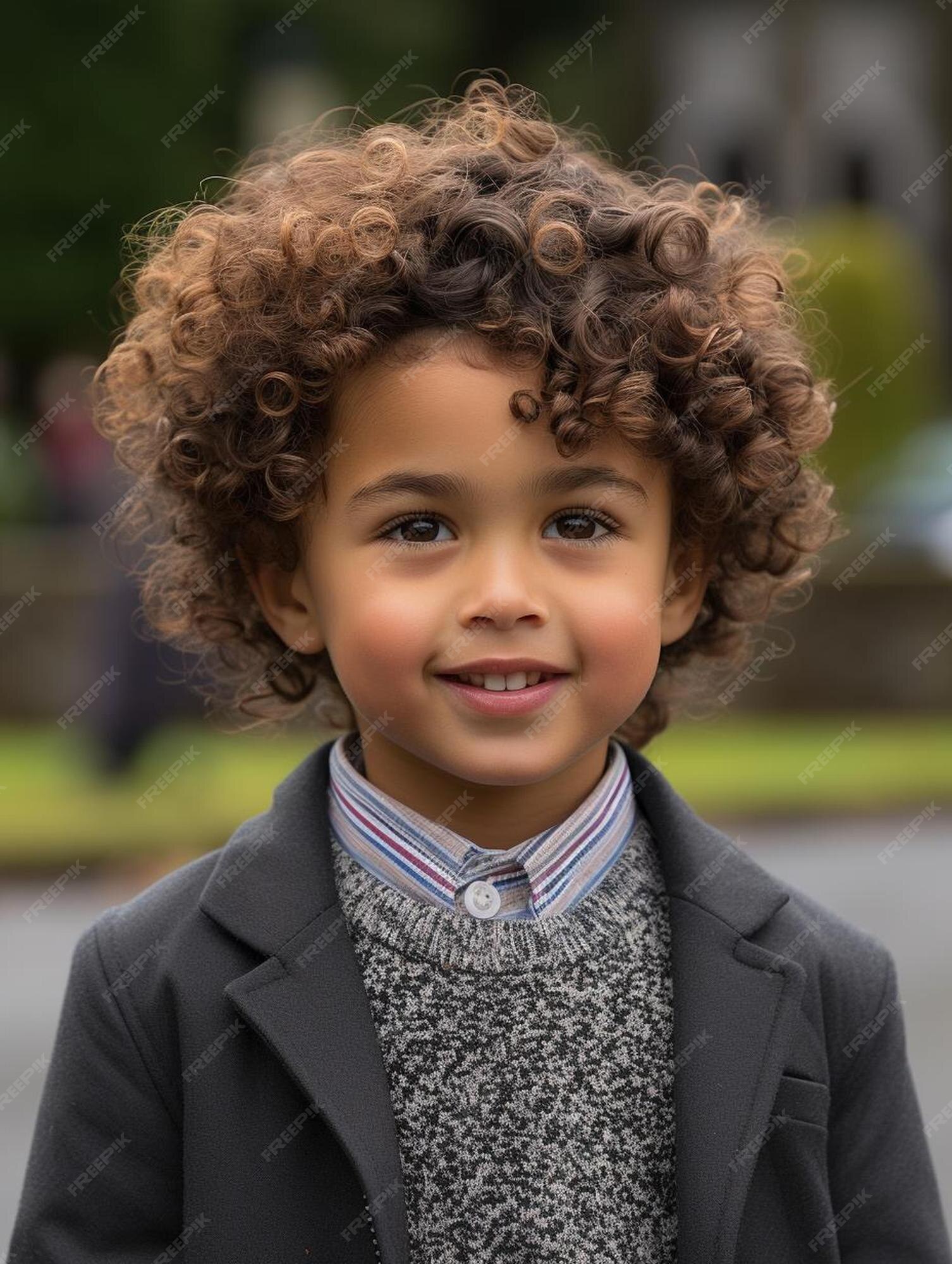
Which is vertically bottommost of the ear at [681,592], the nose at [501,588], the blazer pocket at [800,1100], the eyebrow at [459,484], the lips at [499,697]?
the blazer pocket at [800,1100]

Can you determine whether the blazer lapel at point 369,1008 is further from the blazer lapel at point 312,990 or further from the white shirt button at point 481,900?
the white shirt button at point 481,900

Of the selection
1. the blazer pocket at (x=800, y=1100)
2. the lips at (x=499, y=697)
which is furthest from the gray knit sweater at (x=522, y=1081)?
the lips at (x=499, y=697)

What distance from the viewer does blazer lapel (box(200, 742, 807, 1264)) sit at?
204cm

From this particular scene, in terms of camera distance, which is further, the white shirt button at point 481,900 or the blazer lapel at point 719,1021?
the white shirt button at point 481,900

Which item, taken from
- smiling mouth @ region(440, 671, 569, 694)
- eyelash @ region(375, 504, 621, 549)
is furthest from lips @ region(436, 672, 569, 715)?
eyelash @ region(375, 504, 621, 549)

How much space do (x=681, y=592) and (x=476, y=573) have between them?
0.45 m

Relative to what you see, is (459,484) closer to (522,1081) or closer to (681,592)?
(681,592)

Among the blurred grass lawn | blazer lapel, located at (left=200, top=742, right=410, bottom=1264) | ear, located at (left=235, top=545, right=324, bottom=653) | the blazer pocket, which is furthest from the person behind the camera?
the blurred grass lawn

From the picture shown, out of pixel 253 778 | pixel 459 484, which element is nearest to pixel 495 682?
pixel 459 484

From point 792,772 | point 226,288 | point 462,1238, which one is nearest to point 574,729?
point 462,1238

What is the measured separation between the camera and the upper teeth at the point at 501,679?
2086 mm

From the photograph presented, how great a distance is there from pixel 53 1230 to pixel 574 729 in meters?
0.85

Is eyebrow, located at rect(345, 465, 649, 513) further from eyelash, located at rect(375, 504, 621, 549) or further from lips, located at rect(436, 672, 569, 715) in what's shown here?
lips, located at rect(436, 672, 569, 715)

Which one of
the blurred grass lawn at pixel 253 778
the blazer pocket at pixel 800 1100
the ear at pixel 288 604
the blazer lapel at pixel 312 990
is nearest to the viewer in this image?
the blazer lapel at pixel 312 990
